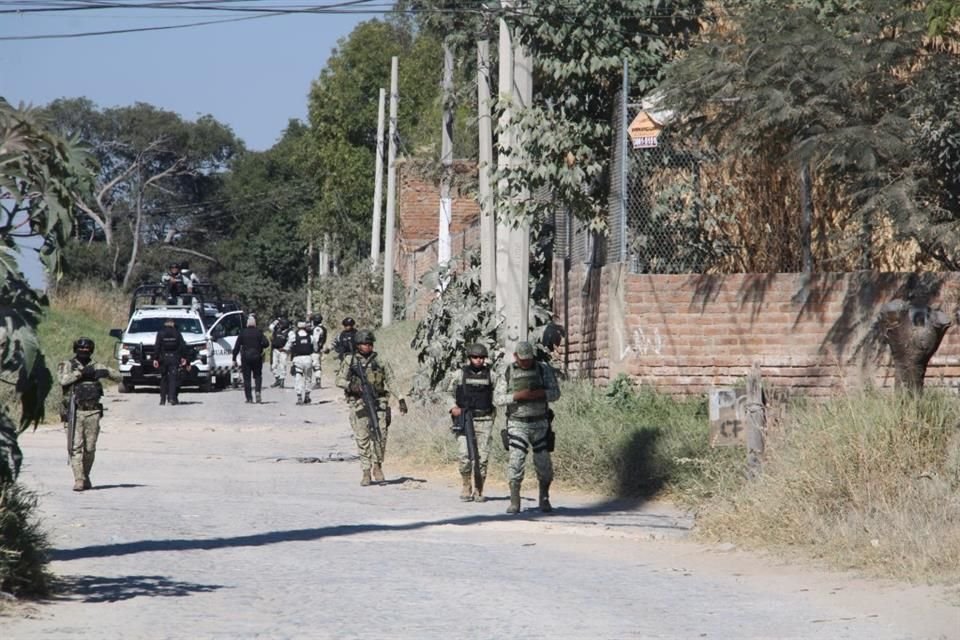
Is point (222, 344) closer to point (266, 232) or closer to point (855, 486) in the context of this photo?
point (855, 486)

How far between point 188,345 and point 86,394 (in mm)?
18018

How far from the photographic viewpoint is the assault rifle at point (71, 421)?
1734cm

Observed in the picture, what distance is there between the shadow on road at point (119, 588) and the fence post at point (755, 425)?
500cm

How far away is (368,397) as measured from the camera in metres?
18.3

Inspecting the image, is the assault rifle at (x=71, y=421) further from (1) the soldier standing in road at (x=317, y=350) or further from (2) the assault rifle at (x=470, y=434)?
(1) the soldier standing in road at (x=317, y=350)

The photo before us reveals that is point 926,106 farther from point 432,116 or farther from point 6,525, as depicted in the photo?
point 432,116

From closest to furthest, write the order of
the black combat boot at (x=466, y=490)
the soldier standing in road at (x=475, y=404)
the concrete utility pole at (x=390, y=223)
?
the soldier standing in road at (x=475, y=404) < the black combat boot at (x=466, y=490) < the concrete utility pole at (x=390, y=223)

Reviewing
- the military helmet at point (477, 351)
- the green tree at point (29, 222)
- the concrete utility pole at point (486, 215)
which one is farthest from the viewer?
the concrete utility pole at point (486, 215)

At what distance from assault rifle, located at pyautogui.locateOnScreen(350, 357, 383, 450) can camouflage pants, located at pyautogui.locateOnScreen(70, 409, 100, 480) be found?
2.94 metres

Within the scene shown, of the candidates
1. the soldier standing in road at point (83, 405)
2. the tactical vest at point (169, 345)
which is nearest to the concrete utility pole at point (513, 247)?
the soldier standing in road at point (83, 405)

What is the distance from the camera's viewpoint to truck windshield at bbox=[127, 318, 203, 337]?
35653 mm

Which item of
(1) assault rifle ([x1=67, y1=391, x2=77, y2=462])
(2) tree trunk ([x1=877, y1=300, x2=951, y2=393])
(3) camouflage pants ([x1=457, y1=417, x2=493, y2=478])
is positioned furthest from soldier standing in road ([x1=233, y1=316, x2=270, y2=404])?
(2) tree trunk ([x1=877, y1=300, x2=951, y2=393])

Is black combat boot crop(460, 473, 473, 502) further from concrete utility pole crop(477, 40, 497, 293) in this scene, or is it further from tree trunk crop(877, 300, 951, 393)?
concrete utility pole crop(477, 40, 497, 293)

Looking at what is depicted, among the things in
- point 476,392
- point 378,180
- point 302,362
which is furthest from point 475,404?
point 378,180
